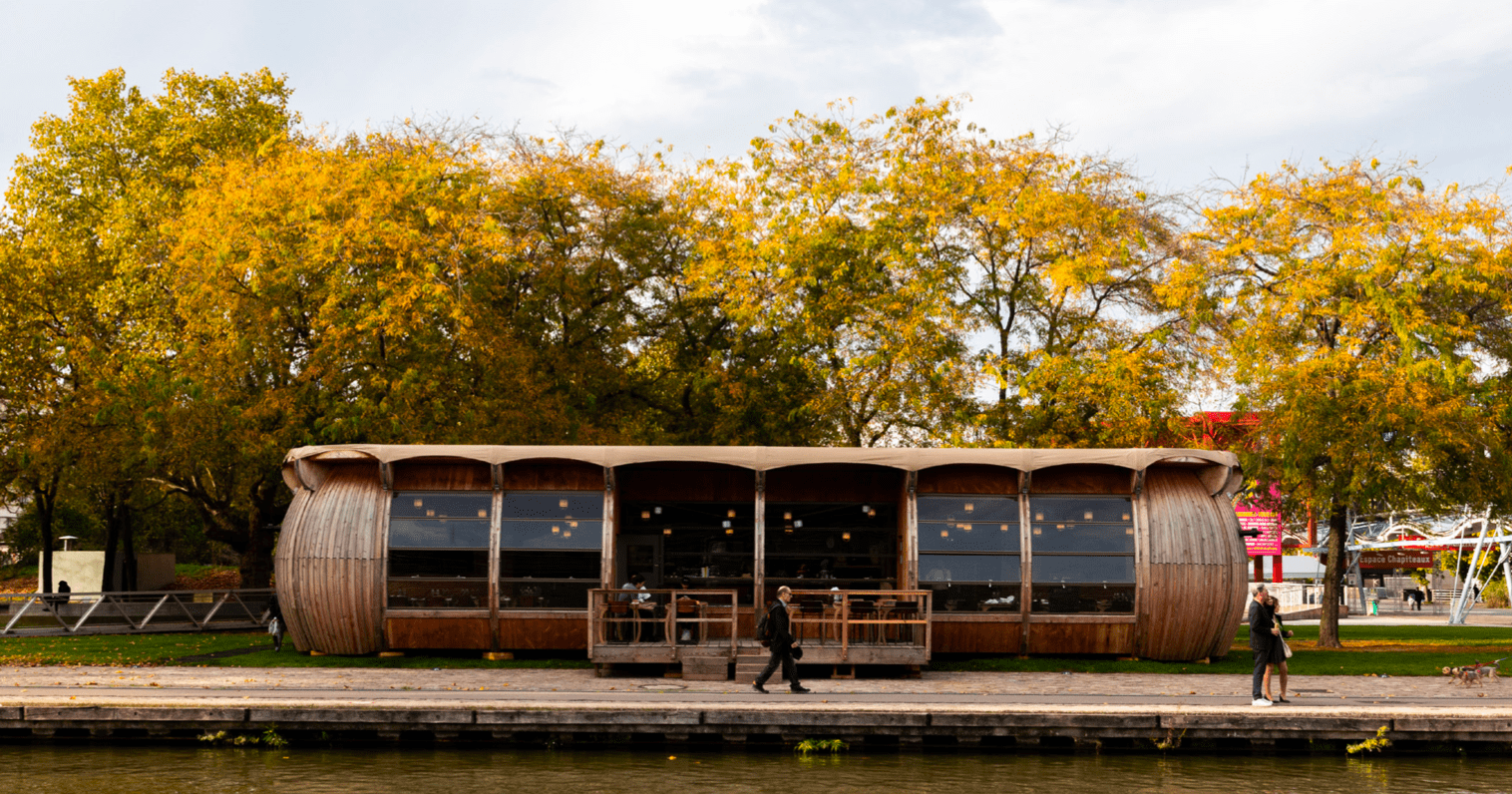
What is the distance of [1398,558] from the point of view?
2483 inches

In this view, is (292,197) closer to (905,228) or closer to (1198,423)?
(905,228)

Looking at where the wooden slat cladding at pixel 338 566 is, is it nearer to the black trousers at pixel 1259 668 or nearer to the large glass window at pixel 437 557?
the large glass window at pixel 437 557

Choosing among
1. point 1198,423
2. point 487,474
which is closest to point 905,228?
point 1198,423

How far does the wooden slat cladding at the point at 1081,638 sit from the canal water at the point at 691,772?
6376 millimetres

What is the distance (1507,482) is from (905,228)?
512 inches

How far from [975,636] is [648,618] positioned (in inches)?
227

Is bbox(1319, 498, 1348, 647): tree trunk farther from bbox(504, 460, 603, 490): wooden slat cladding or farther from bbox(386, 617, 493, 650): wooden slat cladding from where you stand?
bbox(386, 617, 493, 650): wooden slat cladding

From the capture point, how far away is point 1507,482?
79.8 feet

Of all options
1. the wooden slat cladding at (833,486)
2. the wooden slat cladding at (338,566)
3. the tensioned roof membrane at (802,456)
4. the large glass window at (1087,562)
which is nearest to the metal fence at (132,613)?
the wooden slat cladding at (338,566)

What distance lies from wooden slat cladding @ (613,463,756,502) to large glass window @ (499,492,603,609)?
2369mm

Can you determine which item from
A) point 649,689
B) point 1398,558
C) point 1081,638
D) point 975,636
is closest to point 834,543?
point 975,636

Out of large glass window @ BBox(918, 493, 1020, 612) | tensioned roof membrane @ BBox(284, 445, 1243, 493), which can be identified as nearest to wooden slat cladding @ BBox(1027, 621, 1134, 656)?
large glass window @ BBox(918, 493, 1020, 612)

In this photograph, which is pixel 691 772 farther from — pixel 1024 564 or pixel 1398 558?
pixel 1398 558

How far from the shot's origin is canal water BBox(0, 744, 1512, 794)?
13328mm
